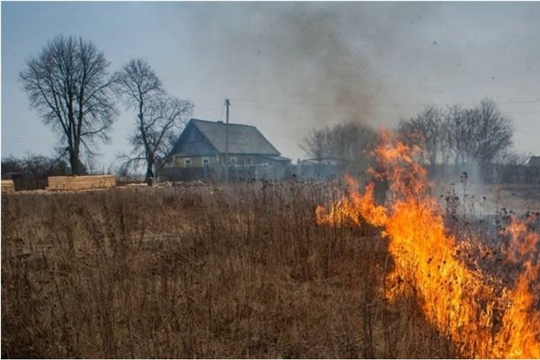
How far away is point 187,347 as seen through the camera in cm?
393

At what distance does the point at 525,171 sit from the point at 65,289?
1464cm

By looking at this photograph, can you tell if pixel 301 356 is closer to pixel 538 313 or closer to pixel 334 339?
pixel 334 339

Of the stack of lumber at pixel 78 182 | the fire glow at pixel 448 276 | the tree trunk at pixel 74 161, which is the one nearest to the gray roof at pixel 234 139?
the tree trunk at pixel 74 161

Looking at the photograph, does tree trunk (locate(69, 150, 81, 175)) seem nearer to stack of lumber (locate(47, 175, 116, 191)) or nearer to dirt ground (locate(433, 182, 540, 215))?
stack of lumber (locate(47, 175, 116, 191))

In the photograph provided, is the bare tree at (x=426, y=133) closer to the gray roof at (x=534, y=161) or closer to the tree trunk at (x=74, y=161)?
the gray roof at (x=534, y=161)

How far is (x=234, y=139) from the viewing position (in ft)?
124

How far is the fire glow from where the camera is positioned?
3906 mm

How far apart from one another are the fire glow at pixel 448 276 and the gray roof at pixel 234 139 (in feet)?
95.1

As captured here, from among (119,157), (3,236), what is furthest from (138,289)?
Answer: (119,157)

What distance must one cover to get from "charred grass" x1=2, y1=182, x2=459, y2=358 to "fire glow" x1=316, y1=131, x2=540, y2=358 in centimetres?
23

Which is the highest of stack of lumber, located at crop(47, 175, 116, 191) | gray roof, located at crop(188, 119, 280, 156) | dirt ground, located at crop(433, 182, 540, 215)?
gray roof, located at crop(188, 119, 280, 156)

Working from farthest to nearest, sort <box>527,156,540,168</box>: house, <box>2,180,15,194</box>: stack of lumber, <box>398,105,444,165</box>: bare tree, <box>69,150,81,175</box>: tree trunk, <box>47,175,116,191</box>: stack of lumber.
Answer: <box>69,150,81,175</box>: tree trunk → <box>47,175,116,191</box>: stack of lumber → <box>2,180,15,194</box>: stack of lumber → <box>527,156,540,168</box>: house → <box>398,105,444,165</box>: bare tree

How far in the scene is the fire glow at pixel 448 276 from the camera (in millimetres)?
3906

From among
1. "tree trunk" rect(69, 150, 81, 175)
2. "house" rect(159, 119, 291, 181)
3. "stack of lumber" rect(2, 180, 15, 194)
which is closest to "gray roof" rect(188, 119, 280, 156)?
"house" rect(159, 119, 291, 181)
